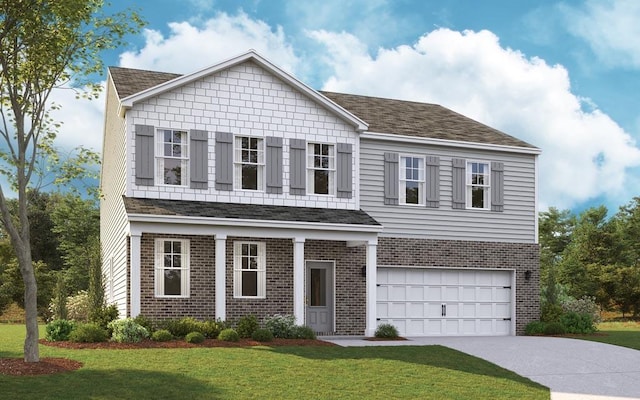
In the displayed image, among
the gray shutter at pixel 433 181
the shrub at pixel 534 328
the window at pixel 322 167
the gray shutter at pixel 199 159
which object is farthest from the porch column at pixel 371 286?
the shrub at pixel 534 328

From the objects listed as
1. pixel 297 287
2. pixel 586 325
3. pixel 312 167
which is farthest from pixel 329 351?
pixel 586 325

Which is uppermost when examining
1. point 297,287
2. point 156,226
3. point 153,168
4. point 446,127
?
point 446,127

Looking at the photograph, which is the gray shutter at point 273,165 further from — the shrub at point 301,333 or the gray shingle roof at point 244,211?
the shrub at point 301,333

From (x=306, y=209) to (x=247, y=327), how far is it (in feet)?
14.4

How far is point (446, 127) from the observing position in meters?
28.7

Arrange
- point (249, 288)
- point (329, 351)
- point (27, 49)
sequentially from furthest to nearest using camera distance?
1. point (249, 288)
2. point (329, 351)
3. point (27, 49)

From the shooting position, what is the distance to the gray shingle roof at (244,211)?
22094 millimetres

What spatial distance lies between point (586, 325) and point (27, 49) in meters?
19.3

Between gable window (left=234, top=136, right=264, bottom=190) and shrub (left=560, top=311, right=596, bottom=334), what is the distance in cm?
1125

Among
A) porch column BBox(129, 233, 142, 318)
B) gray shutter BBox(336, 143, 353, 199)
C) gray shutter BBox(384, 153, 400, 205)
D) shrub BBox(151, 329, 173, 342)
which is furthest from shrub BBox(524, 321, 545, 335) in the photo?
porch column BBox(129, 233, 142, 318)

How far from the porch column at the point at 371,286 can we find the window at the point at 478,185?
5052 millimetres

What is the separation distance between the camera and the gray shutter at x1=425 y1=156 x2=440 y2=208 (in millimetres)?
26797

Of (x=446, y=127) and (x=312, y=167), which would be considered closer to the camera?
(x=312, y=167)

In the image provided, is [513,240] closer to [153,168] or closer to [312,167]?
[312,167]
